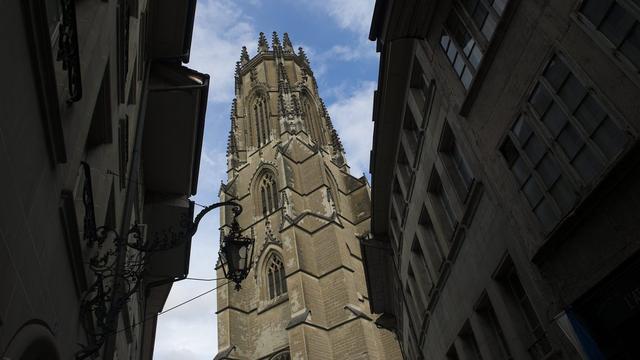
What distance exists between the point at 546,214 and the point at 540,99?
1.52 meters

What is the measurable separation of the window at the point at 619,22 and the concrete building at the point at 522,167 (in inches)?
0.5

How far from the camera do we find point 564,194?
6.21m

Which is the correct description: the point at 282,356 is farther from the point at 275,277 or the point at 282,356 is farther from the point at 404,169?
the point at 404,169

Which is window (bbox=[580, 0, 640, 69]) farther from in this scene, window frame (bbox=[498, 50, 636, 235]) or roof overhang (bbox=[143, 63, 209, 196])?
roof overhang (bbox=[143, 63, 209, 196])

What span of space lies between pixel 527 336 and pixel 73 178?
21.8ft

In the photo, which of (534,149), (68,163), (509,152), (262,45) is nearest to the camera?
(68,163)

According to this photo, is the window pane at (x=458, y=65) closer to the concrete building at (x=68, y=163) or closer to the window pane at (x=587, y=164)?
the window pane at (x=587, y=164)

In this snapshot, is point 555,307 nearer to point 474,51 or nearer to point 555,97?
A: point 555,97

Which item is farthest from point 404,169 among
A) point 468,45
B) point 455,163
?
point 468,45

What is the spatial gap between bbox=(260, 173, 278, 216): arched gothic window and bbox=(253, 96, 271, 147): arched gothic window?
5.93 m

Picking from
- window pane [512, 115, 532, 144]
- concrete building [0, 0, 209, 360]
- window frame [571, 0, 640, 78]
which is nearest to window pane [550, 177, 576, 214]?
window pane [512, 115, 532, 144]

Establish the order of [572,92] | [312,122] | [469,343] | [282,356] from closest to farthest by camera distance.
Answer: [572,92], [469,343], [282,356], [312,122]

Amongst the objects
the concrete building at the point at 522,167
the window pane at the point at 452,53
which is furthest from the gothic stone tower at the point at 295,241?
the window pane at the point at 452,53

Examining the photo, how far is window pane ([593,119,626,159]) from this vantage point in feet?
17.1
